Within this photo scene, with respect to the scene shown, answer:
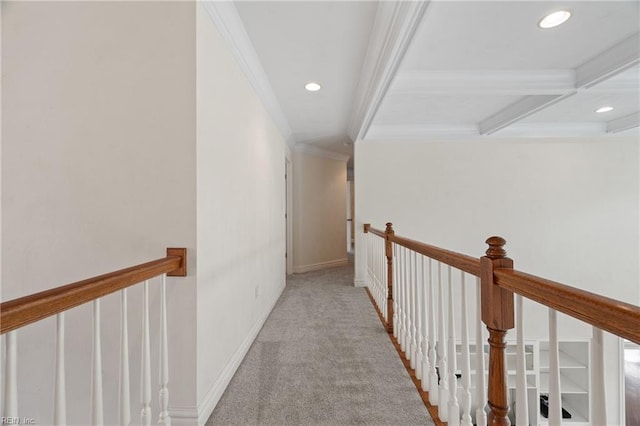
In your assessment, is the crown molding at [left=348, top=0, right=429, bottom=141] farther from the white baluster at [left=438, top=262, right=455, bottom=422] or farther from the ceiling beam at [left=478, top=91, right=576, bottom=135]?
the ceiling beam at [left=478, top=91, right=576, bottom=135]

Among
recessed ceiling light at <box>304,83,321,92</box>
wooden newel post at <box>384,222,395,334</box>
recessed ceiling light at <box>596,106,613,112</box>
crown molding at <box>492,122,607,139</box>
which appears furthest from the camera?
crown molding at <box>492,122,607,139</box>

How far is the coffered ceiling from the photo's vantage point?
1786 millimetres

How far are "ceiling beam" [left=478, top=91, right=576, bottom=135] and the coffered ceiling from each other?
0.01m

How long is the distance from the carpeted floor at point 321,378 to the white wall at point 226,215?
136 mm

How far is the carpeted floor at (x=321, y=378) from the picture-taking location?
1537 millimetres

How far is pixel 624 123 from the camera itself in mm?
3924

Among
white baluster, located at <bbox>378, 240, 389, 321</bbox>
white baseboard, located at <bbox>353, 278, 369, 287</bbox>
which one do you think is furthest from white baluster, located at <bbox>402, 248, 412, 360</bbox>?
white baseboard, located at <bbox>353, 278, 369, 287</bbox>

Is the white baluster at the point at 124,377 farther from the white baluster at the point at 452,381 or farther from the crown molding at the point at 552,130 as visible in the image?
the crown molding at the point at 552,130

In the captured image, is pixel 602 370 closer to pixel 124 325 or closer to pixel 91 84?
pixel 124 325

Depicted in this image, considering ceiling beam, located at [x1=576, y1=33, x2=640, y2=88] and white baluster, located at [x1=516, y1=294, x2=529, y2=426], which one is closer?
white baluster, located at [x1=516, y1=294, x2=529, y2=426]

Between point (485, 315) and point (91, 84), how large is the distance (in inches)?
78.9

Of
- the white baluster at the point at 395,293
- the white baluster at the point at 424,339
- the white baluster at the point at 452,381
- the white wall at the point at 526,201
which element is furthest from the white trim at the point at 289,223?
the white baluster at the point at 452,381

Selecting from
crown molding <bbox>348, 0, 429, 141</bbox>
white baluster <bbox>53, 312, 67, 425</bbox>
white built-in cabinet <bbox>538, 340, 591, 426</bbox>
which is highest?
crown molding <bbox>348, 0, 429, 141</bbox>

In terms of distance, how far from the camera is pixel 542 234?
4.31 metres
